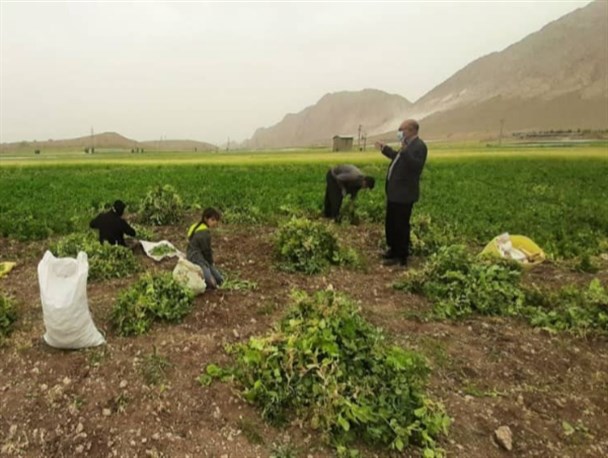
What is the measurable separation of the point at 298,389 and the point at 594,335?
3.66 meters

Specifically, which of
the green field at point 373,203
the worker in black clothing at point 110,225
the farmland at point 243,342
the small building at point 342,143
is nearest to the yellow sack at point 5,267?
the farmland at point 243,342

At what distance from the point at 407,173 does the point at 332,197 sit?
10.1ft

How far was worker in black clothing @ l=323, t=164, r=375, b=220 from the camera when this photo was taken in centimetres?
889

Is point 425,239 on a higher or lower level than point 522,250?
higher

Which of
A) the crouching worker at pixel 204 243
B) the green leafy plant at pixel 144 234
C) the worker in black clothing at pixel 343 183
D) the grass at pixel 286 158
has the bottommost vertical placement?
the green leafy plant at pixel 144 234

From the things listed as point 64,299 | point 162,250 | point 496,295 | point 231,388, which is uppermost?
point 64,299

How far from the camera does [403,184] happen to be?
270 inches

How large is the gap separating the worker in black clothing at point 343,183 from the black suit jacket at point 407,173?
181 centimetres

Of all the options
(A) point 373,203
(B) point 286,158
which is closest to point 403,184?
(A) point 373,203

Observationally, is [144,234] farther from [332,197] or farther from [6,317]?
[332,197]

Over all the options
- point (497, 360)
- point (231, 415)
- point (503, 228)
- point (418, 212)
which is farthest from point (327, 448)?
point (418, 212)

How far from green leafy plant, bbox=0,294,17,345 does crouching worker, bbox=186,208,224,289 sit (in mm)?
1944

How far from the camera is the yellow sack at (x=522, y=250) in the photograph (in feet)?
23.4

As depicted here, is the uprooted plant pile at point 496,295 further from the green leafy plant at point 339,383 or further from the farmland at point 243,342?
the green leafy plant at point 339,383
